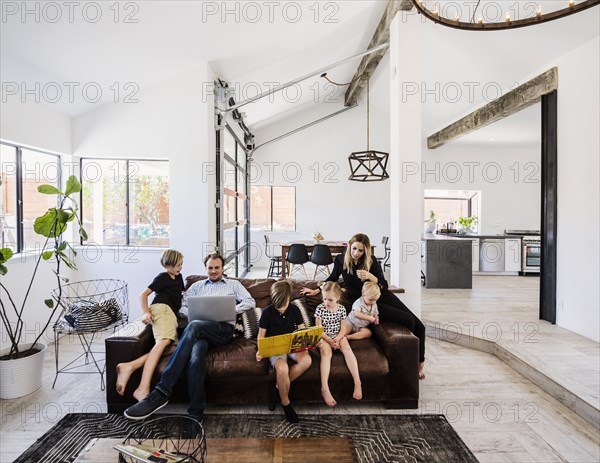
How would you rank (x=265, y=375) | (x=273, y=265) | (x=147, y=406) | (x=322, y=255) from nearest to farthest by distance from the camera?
1. (x=147, y=406)
2. (x=265, y=375)
3. (x=322, y=255)
4. (x=273, y=265)

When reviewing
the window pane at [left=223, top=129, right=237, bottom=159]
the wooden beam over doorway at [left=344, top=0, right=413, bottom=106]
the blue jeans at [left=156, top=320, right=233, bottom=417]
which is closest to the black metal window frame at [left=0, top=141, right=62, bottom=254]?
the blue jeans at [left=156, top=320, right=233, bottom=417]

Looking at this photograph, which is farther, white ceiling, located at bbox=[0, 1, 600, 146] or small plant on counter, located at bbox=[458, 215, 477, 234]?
small plant on counter, located at bbox=[458, 215, 477, 234]

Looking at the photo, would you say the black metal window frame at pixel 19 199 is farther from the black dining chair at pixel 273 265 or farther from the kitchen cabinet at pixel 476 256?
the kitchen cabinet at pixel 476 256

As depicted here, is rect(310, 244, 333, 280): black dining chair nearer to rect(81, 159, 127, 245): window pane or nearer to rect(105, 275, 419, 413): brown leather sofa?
rect(81, 159, 127, 245): window pane

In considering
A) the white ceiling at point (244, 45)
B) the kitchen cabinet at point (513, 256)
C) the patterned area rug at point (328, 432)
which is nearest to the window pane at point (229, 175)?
the white ceiling at point (244, 45)

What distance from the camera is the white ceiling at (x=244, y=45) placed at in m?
3.18

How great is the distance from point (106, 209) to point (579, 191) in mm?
5444

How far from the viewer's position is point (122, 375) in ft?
8.52

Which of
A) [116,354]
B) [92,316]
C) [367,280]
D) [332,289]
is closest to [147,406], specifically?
[116,354]

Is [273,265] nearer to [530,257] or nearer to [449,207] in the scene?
[449,207]

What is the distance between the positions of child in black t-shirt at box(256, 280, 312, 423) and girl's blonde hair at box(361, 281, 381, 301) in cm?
56

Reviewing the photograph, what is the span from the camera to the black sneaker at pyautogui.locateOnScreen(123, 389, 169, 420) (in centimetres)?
240

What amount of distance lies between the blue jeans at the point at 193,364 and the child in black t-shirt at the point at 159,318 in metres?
0.15

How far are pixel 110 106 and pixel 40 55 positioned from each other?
1109 mm
